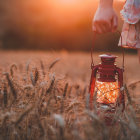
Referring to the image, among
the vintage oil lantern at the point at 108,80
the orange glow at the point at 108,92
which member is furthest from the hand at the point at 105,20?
the orange glow at the point at 108,92

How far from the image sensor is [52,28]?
14.0m

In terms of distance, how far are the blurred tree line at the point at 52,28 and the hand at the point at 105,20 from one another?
1185 cm

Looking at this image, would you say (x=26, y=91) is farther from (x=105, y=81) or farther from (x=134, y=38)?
(x=134, y=38)

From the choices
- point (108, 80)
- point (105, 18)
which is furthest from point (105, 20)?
point (108, 80)

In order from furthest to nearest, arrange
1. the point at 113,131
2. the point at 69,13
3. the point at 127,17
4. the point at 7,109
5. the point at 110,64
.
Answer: the point at 69,13 < the point at 110,64 < the point at 127,17 < the point at 7,109 < the point at 113,131

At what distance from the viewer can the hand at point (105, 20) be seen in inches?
62.2

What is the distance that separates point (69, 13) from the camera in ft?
45.0

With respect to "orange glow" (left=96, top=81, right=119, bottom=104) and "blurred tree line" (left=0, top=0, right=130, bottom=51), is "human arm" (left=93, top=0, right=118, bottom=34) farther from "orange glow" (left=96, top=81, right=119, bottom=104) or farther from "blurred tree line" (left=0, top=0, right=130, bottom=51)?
"blurred tree line" (left=0, top=0, right=130, bottom=51)

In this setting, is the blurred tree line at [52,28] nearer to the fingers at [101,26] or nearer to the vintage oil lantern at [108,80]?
the vintage oil lantern at [108,80]

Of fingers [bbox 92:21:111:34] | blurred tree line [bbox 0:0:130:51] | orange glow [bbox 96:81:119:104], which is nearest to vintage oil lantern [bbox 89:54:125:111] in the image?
orange glow [bbox 96:81:119:104]

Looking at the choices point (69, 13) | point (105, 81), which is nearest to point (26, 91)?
point (105, 81)

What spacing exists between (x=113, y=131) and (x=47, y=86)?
52 cm

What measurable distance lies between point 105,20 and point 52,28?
1266 cm

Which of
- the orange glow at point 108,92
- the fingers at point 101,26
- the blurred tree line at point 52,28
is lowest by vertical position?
the orange glow at point 108,92
